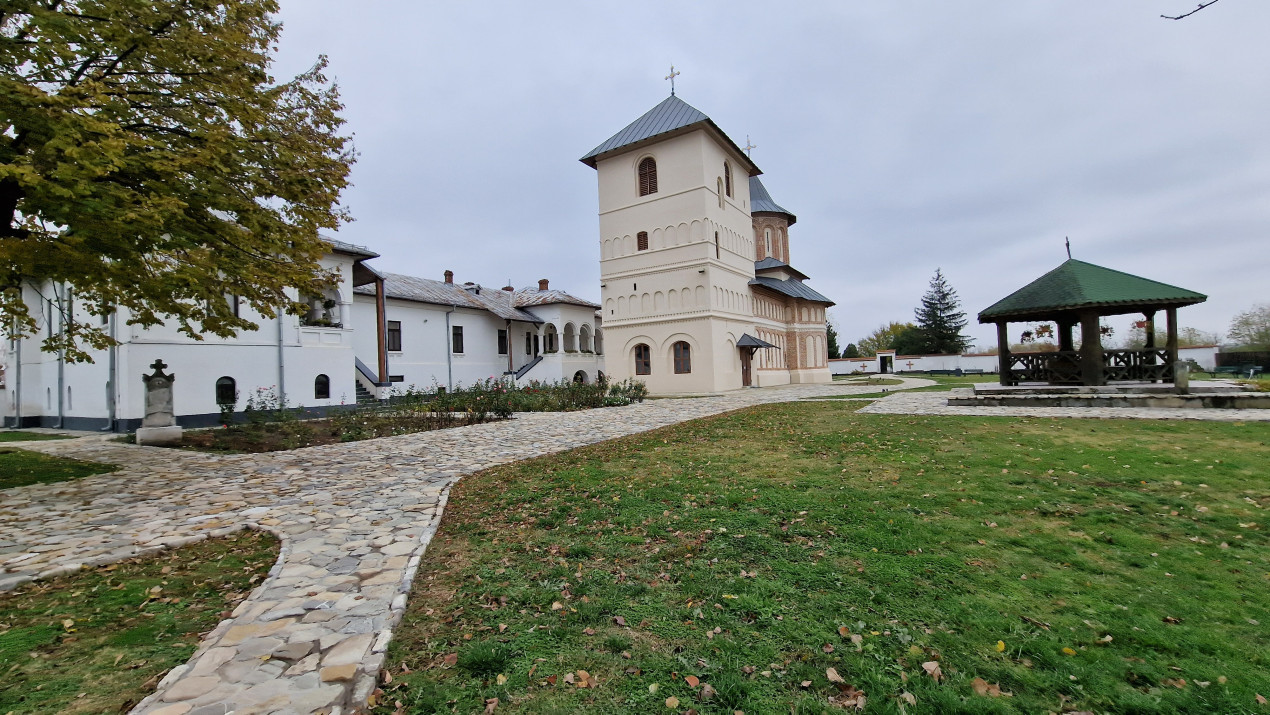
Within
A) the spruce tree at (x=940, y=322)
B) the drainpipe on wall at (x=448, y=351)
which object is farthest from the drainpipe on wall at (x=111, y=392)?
the spruce tree at (x=940, y=322)

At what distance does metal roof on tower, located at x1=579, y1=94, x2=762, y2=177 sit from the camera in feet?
84.9

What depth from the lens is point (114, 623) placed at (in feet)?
10.5

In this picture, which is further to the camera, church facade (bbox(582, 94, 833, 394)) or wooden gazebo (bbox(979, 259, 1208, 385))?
church facade (bbox(582, 94, 833, 394))

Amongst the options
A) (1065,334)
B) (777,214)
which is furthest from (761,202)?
(1065,334)

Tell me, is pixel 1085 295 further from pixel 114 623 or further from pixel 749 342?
pixel 114 623

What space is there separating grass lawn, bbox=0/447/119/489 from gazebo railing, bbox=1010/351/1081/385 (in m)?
22.5

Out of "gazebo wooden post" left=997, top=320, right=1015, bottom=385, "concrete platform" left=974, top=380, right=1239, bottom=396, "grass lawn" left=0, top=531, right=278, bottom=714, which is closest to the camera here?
"grass lawn" left=0, top=531, right=278, bottom=714

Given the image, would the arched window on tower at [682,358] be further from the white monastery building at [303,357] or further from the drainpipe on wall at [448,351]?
the drainpipe on wall at [448,351]

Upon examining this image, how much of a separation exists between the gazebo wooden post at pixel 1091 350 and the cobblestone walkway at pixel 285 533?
14.5 metres

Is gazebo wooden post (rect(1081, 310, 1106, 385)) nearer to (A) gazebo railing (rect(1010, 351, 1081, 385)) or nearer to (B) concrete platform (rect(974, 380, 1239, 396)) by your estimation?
(B) concrete platform (rect(974, 380, 1239, 396))

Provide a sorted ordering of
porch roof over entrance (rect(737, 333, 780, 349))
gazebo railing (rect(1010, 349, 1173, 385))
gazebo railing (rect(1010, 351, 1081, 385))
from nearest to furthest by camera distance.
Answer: gazebo railing (rect(1010, 349, 1173, 385)) → gazebo railing (rect(1010, 351, 1081, 385)) → porch roof over entrance (rect(737, 333, 780, 349))

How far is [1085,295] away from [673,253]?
1656cm

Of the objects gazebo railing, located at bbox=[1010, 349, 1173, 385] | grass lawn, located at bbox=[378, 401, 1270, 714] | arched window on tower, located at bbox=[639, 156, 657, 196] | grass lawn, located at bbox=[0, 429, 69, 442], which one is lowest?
grass lawn, located at bbox=[378, 401, 1270, 714]

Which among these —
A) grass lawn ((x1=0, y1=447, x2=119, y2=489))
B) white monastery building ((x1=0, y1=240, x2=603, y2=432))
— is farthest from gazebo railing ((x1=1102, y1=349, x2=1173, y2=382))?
grass lawn ((x1=0, y1=447, x2=119, y2=489))
